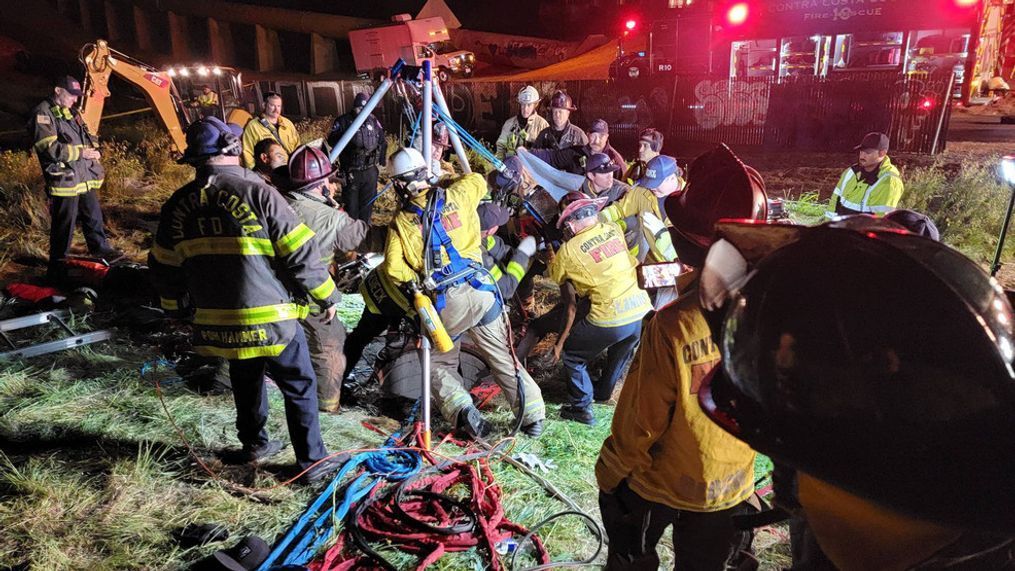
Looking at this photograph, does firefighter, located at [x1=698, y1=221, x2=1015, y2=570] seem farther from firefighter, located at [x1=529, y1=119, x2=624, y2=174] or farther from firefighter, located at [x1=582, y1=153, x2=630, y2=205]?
firefighter, located at [x1=529, y1=119, x2=624, y2=174]

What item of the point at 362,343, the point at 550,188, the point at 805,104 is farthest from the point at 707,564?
the point at 805,104

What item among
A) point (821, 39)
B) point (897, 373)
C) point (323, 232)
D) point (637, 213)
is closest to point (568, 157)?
point (637, 213)

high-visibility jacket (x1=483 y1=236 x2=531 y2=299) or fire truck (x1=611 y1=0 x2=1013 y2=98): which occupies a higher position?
fire truck (x1=611 y1=0 x2=1013 y2=98)

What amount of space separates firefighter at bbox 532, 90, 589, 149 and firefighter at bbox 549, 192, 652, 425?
10.7 ft

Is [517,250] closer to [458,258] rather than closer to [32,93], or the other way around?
[458,258]

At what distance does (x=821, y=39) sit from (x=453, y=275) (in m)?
14.1

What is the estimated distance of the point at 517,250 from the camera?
4711 mm

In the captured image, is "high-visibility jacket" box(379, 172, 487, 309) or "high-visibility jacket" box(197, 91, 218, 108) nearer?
"high-visibility jacket" box(379, 172, 487, 309)

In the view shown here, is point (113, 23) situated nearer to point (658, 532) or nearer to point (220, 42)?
point (220, 42)

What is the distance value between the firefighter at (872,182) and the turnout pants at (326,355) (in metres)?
4.84

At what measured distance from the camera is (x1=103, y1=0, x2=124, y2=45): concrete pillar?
78.9ft

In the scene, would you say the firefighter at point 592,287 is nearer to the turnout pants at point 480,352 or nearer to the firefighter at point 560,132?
the turnout pants at point 480,352

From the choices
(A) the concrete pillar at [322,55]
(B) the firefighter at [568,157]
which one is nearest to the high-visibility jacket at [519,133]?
(B) the firefighter at [568,157]

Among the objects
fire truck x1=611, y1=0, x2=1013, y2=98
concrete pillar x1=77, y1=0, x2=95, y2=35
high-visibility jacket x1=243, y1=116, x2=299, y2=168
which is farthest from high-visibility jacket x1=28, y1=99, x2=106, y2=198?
concrete pillar x1=77, y1=0, x2=95, y2=35
